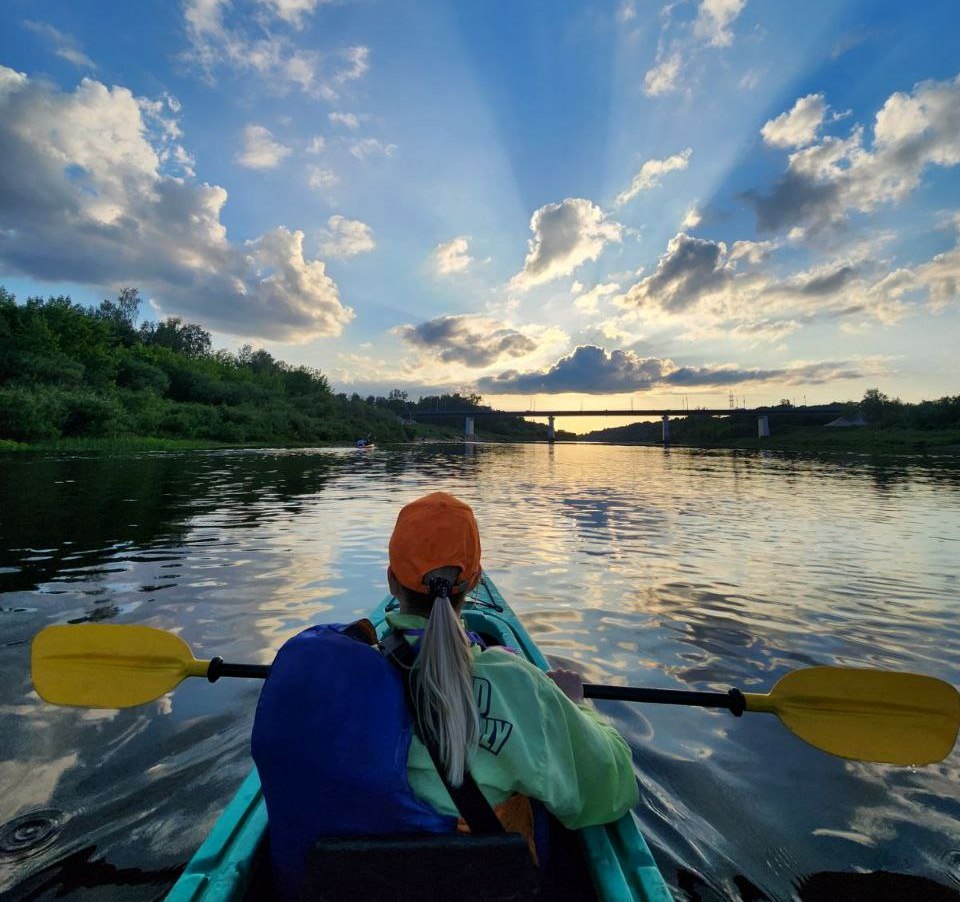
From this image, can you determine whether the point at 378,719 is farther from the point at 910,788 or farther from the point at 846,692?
the point at 910,788

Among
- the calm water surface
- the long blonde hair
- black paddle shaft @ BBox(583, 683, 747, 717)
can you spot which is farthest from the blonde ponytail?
the calm water surface

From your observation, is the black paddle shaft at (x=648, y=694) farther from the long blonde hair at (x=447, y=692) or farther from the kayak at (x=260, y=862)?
the long blonde hair at (x=447, y=692)

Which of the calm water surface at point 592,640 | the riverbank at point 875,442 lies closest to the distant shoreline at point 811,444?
the riverbank at point 875,442

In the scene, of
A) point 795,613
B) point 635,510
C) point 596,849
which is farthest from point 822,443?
point 596,849

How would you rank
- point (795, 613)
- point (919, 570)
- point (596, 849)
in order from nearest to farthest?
point (596, 849)
point (795, 613)
point (919, 570)

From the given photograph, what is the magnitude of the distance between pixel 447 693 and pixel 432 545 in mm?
603

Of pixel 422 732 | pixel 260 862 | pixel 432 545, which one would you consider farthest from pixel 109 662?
pixel 422 732

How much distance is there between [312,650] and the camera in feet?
5.68

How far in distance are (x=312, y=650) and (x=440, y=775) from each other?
590 millimetres

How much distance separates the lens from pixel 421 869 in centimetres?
163

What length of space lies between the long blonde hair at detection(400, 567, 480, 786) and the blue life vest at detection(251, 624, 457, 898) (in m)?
0.11

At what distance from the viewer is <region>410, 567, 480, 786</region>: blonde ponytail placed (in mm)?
1810

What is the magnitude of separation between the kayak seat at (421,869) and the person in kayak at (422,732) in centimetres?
10

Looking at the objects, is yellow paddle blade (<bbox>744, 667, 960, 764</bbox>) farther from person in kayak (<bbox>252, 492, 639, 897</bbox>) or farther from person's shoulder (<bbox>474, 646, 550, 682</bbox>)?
person's shoulder (<bbox>474, 646, 550, 682</bbox>)
